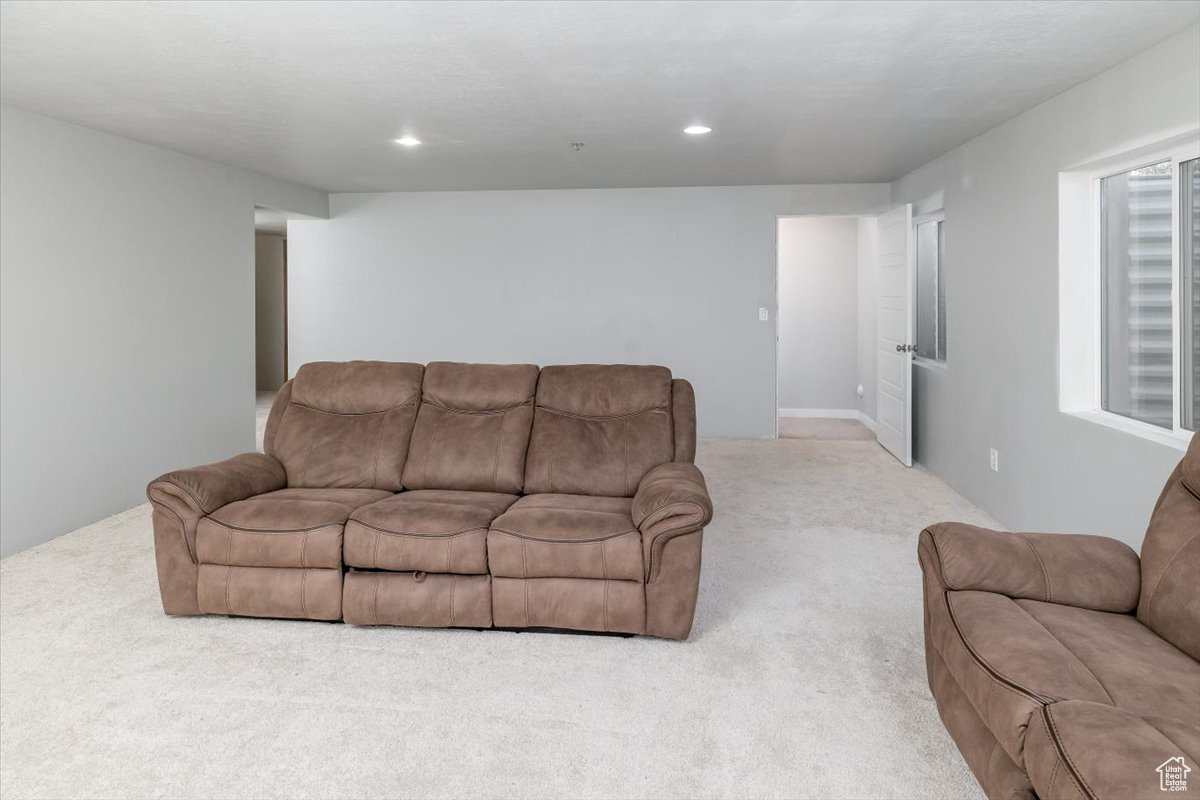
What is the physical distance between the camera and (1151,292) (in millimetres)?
3711

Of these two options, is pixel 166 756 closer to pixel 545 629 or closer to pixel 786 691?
pixel 545 629

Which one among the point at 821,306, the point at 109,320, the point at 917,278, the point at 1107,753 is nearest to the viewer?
the point at 1107,753

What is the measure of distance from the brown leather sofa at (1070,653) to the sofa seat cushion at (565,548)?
40.2 inches

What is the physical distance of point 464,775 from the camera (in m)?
2.22

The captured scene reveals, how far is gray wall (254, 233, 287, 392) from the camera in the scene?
448 inches

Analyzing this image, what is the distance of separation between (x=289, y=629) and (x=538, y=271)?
17.0ft

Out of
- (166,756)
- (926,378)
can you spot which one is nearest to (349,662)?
(166,756)

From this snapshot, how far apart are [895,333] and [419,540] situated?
485 cm

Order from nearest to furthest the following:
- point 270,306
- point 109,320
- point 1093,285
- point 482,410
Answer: point 482,410 < point 1093,285 < point 109,320 < point 270,306

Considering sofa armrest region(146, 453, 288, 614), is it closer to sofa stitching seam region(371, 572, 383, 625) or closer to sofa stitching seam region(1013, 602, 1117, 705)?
sofa stitching seam region(371, 572, 383, 625)

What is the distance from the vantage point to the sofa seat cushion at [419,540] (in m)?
3.06

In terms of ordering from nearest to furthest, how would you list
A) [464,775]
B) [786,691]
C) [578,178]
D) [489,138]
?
[464,775] → [786,691] → [489,138] → [578,178]

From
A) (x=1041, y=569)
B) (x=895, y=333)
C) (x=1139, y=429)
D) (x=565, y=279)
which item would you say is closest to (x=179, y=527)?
(x=1041, y=569)

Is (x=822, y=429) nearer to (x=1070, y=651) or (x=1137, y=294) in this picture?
(x=1137, y=294)
